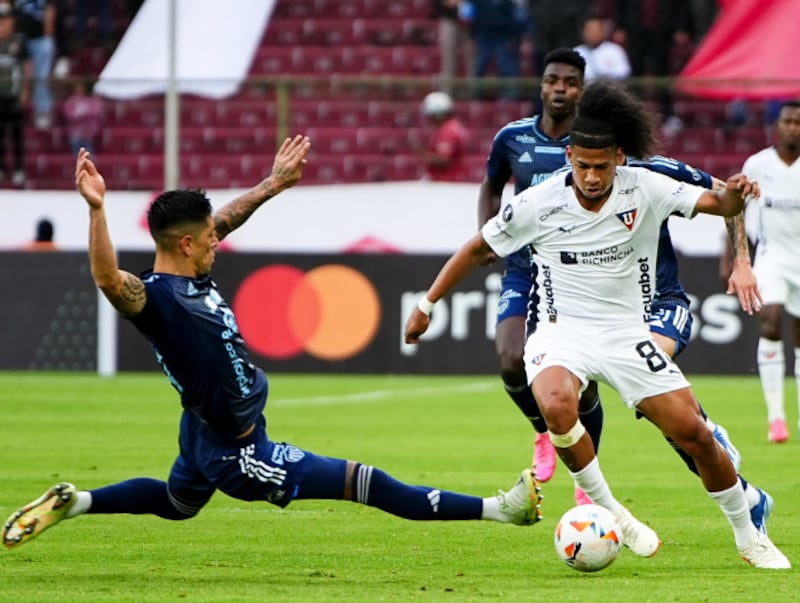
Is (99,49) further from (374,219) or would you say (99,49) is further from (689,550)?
(689,550)

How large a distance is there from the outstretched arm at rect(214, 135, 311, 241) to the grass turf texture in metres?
1.53

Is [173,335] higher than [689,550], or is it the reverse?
[173,335]

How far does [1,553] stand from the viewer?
7562mm

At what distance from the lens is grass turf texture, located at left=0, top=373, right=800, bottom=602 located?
6.62m

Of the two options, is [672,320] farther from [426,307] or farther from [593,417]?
[426,307]

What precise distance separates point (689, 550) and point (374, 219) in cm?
1244

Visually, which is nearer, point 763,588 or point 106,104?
point 763,588

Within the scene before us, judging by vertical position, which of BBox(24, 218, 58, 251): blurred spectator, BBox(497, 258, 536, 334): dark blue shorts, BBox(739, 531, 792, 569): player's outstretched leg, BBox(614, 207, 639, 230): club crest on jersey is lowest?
BBox(24, 218, 58, 251): blurred spectator

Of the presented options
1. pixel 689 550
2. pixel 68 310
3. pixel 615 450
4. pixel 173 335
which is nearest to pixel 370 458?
pixel 615 450

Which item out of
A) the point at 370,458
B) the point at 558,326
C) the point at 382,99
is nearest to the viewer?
the point at 558,326

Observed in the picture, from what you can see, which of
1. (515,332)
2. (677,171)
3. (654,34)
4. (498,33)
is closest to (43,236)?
(498,33)

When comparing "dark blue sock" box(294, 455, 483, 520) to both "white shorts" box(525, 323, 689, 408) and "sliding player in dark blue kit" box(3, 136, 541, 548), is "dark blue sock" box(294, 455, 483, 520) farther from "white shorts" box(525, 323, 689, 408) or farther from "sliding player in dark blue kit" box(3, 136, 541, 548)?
"white shorts" box(525, 323, 689, 408)

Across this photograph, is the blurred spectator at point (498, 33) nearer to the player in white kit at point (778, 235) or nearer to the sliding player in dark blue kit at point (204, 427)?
the player in white kit at point (778, 235)

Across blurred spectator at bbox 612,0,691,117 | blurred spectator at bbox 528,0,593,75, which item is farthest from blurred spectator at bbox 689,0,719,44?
blurred spectator at bbox 528,0,593,75
